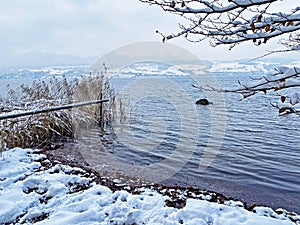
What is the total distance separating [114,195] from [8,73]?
3246cm

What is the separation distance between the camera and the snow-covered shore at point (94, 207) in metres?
2.63

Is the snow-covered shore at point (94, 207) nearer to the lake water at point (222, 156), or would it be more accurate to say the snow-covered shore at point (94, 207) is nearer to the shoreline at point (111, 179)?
the shoreline at point (111, 179)

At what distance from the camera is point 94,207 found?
2814 millimetres

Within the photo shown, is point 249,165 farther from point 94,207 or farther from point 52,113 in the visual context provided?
point 52,113

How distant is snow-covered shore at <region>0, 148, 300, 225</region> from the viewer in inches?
104

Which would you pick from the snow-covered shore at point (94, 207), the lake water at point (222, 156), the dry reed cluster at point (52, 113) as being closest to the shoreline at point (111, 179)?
the snow-covered shore at point (94, 207)

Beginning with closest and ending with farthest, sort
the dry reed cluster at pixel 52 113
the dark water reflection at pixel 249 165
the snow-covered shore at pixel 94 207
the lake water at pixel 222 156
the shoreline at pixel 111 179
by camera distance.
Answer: the snow-covered shore at pixel 94 207
the shoreline at pixel 111 179
the dark water reflection at pixel 249 165
the lake water at pixel 222 156
the dry reed cluster at pixel 52 113

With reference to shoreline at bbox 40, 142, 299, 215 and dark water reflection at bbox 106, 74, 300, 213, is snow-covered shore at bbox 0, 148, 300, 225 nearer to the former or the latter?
shoreline at bbox 40, 142, 299, 215

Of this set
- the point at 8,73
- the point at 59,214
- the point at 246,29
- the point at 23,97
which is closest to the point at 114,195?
the point at 59,214

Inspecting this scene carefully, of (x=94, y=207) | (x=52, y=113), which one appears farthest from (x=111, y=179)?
(x=52, y=113)

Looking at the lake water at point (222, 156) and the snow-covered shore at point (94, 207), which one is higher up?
the snow-covered shore at point (94, 207)

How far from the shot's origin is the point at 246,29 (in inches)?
78.4

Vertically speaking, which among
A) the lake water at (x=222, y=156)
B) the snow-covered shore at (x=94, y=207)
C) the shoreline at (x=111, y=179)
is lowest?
the lake water at (x=222, y=156)

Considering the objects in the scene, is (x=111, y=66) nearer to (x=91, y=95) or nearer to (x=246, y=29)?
(x=91, y=95)
